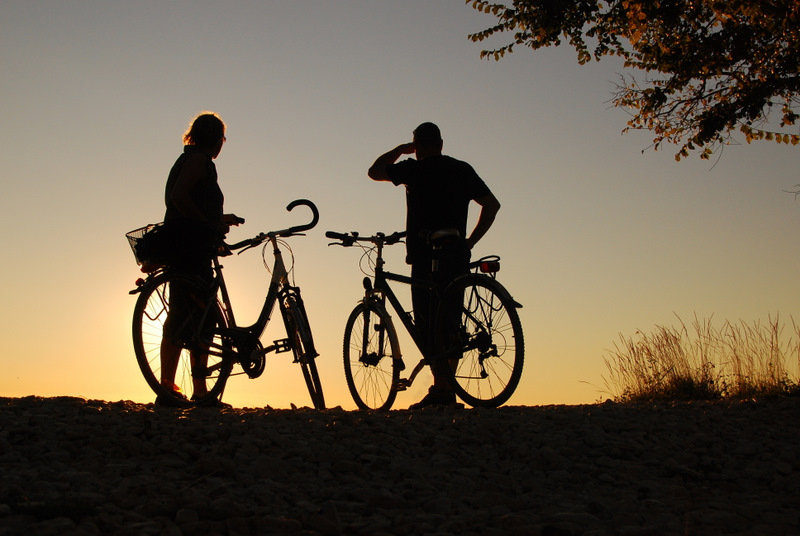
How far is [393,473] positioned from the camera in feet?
15.9

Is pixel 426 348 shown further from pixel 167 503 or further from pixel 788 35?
pixel 788 35

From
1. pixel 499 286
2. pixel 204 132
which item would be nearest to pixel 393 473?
pixel 499 286

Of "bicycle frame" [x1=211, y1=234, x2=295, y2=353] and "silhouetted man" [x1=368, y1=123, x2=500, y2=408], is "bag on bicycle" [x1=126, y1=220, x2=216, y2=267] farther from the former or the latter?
"silhouetted man" [x1=368, y1=123, x2=500, y2=408]

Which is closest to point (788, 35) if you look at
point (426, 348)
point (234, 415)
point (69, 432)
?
point (426, 348)

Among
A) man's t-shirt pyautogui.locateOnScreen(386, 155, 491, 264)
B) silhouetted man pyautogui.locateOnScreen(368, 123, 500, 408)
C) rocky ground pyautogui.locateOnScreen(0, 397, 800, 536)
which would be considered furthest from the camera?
man's t-shirt pyautogui.locateOnScreen(386, 155, 491, 264)

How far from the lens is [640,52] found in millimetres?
13438

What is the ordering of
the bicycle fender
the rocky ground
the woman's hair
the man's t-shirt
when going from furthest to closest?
1. the man's t-shirt
2. the woman's hair
3. the bicycle fender
4. the rocky ground

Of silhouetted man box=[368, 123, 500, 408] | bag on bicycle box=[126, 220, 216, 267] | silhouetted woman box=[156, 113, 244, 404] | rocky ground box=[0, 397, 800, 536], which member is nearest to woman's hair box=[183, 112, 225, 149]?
silhouetted woman box=[156, 113, 244, 404]

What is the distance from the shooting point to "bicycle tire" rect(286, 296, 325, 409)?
7496 millimetres

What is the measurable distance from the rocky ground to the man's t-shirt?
203 cm

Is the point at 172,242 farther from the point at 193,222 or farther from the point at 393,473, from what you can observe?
the point at 393,473

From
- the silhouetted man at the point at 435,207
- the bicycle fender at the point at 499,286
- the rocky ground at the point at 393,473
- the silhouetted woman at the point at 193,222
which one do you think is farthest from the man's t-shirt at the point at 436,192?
the rocky ground at the point at 393,473

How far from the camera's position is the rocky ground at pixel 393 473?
4.03 metres

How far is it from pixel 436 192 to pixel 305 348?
73.1 inches
